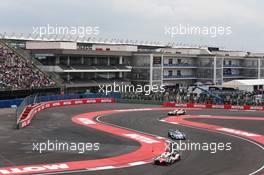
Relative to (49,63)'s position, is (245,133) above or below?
below

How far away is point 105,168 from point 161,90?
6054 centimetres

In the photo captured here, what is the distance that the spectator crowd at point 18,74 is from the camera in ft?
212

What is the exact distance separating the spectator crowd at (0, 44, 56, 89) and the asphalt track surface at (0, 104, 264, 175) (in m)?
7.27

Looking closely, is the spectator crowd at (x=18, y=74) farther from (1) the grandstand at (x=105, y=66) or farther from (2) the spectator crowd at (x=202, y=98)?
(2) the spectator crowd at (x=202, y=98)

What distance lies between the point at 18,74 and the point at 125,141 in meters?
34.4

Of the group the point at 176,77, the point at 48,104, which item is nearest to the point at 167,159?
the point at 48,104

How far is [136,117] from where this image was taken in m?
56.4

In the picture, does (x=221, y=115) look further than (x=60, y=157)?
Yes

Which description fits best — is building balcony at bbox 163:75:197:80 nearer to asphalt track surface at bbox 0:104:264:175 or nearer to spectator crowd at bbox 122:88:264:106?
spectator crowd at bbox 122:88:264:106

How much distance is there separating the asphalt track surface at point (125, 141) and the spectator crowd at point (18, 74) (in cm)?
727

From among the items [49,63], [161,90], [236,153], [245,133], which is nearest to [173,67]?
[161,90]

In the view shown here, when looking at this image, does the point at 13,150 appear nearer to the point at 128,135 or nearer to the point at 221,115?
the point at 128,135

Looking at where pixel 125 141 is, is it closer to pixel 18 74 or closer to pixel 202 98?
pixel 18 74

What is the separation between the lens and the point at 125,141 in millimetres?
37844
